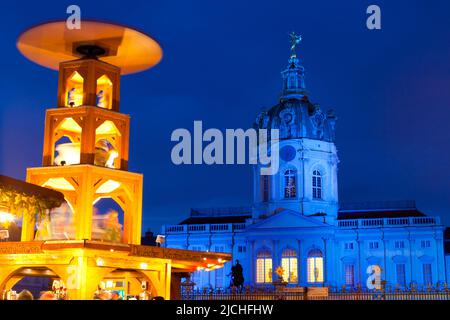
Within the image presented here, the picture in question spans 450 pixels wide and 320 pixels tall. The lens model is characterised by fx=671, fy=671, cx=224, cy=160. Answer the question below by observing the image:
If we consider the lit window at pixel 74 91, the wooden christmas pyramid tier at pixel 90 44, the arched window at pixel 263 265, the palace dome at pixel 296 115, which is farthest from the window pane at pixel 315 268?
the lit window at pixel 74 91

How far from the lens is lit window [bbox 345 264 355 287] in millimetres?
63000

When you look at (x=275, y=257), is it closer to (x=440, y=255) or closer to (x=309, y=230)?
(x=309, y=230)

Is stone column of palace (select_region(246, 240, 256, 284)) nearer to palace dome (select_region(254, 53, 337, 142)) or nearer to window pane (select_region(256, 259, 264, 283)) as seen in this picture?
window pane (select_region(256, 259, 264, 283))

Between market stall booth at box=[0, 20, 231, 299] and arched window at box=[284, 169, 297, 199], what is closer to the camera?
market stall booth at box=[0, 20, 231, 299]

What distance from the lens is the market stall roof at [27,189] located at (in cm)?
1800

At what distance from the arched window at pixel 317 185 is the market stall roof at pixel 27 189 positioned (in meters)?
49.0

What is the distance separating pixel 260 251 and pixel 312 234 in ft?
17.9

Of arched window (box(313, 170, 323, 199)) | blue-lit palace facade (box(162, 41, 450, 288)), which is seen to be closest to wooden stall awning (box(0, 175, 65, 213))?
blue-lit palace facade (box(162, 41, 450, 288))

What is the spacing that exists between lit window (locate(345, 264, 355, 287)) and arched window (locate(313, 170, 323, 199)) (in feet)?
25.2

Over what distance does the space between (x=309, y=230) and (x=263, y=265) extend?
5724 mm

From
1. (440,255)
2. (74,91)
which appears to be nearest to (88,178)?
(74,91)

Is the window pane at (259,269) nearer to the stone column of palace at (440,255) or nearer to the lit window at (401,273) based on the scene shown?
the lit window at (401,273)

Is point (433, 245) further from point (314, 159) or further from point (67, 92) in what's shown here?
point (67, 92)
